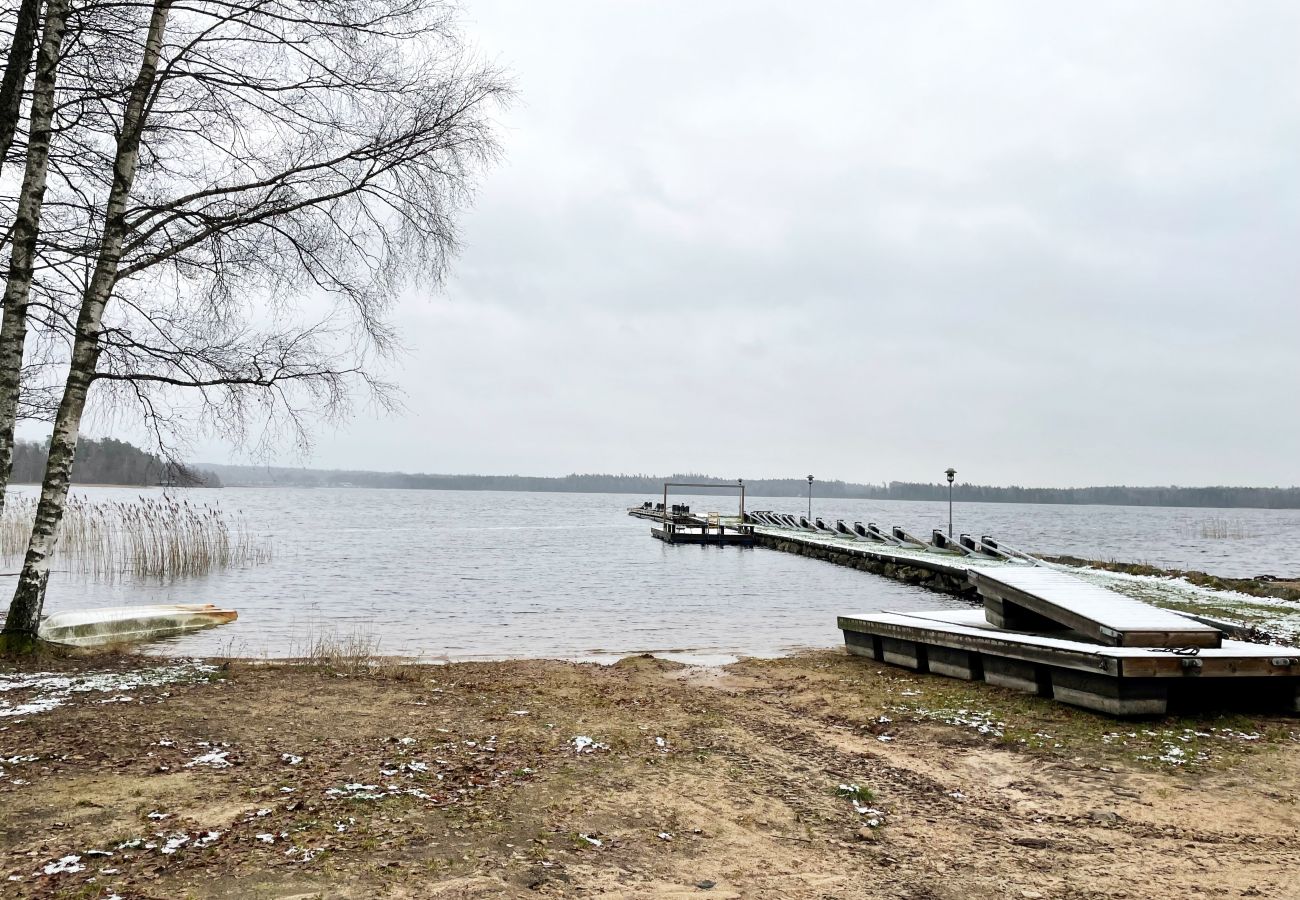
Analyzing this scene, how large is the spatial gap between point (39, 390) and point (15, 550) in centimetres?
2094

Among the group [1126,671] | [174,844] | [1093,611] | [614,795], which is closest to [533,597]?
[1093,611]

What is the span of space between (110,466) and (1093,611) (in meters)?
58.1

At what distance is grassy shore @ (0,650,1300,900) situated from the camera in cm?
377

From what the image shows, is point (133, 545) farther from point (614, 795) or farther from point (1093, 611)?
point (1093, 611)

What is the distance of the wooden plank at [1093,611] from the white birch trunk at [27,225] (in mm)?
9857

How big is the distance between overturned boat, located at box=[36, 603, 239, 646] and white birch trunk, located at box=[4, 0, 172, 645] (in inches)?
73.1

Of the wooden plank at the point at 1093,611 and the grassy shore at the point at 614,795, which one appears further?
the wooden plank at the point at 1093,611

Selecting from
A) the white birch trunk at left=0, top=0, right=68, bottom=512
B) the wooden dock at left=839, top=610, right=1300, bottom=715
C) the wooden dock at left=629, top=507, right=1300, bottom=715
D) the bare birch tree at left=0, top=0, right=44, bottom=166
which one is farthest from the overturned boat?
the wooden dock at left=839, top=610, right=1300, bottom=715

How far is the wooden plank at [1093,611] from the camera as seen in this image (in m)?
6.83

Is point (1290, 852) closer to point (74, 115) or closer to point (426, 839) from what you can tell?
point (426, 839)

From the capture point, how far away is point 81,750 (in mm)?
5320

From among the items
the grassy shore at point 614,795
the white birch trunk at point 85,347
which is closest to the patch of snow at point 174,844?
the grassy shore at point 614,795

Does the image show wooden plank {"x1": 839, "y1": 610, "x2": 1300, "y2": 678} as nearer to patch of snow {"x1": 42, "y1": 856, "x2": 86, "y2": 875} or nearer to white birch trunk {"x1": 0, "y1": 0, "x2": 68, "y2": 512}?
patch of snow {"x1": 42, "y1": 856, "x2": 86, "y2": 875}

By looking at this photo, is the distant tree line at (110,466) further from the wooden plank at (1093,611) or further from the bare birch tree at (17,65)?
the wooden plank at (1093,611)
